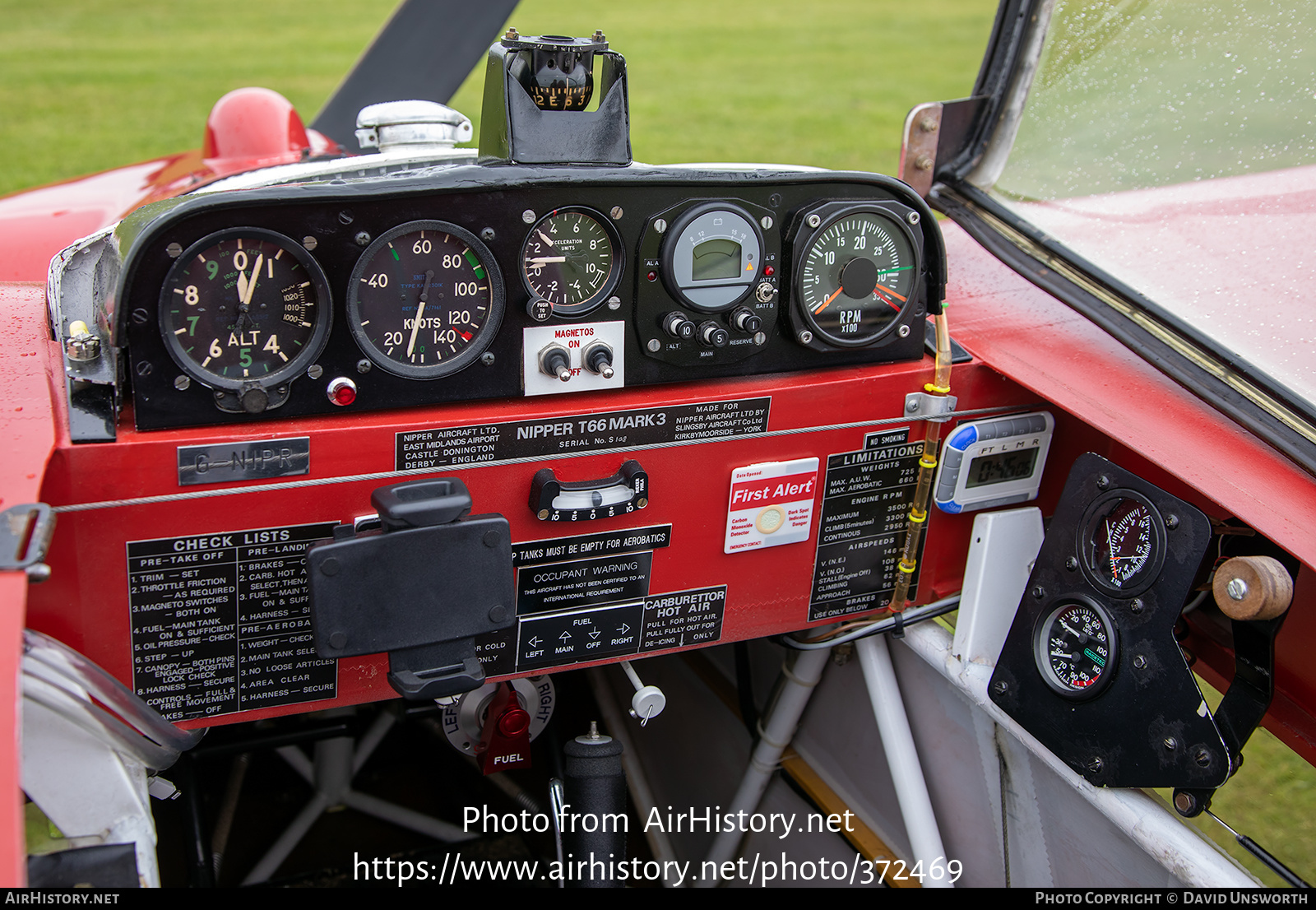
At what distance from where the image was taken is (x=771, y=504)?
161 centimetres

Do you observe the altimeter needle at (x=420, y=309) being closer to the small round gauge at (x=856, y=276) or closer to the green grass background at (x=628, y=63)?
the small round gauge at (x=856, y=276)

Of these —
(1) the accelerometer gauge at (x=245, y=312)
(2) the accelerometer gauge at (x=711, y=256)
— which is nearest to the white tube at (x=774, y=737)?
(2) the accelerometer gauge at (x=711, y=256)

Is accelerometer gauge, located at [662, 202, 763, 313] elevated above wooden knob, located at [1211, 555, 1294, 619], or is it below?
above

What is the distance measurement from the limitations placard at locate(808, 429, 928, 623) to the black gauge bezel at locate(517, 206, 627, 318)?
1.50 ft

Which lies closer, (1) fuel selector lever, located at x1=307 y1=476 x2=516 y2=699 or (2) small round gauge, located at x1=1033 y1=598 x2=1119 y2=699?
(1) fuel selector lever, located at x1=307 y1=476 x2=516 y2=699

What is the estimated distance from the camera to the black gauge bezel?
141 cm

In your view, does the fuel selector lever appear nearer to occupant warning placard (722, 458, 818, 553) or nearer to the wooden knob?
occupant warning placard (722, 458, 818, 553)

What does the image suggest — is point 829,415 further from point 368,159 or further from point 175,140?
point 175,140

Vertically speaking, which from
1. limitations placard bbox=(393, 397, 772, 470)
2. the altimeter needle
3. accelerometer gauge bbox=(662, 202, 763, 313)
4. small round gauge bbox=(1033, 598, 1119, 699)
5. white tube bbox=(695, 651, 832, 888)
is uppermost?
accelerometer gauge bbox=(662, 202, 763, 313)

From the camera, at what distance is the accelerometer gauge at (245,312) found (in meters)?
1.26

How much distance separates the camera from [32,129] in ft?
29.2

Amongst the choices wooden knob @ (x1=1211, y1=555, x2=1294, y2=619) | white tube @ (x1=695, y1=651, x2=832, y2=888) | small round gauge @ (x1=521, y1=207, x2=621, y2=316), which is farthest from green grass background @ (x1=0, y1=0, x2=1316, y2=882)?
wooden knob @ (x1=1211, y1=555, x2=1294, y2=619)

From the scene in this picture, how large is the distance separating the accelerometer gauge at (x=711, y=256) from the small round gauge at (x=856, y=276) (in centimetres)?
9

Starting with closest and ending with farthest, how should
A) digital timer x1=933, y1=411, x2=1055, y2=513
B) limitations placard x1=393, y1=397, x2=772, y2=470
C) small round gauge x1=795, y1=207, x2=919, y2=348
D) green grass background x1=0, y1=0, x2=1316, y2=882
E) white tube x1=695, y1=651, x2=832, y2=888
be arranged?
limitations placard x1=393, y1=397, x2=772, y2=470
small round gauge x1=795, y1=207, x2=919, y2=348
digital timer x1=933, y1=411, x2=1055, y2=513
white tube x1=695, y1=651, x2=832, y2=888
green grass background x1=0, y1=0, x2=1316, y2=882
